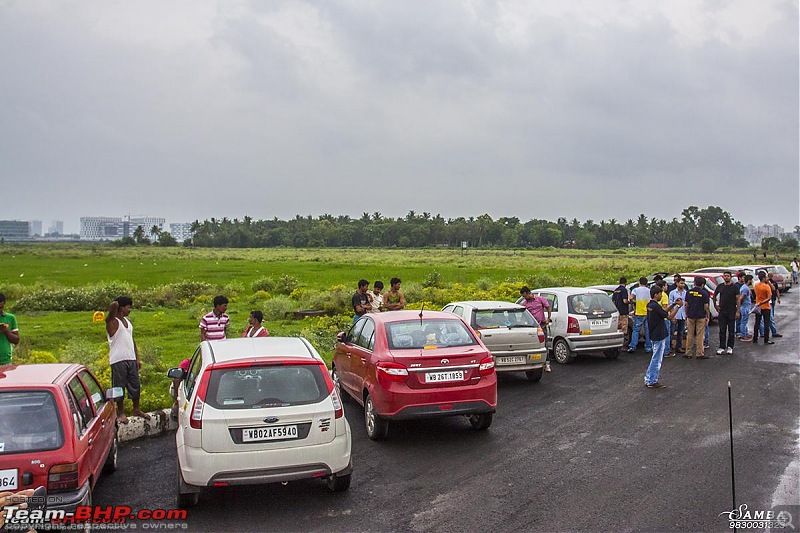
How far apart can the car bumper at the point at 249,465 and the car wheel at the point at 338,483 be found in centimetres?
43

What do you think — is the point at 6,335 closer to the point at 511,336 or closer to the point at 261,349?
the point at 261,349

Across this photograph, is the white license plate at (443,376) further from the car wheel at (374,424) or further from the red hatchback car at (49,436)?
the red hatchback car at (49,436)

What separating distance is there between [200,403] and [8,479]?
5.13ft

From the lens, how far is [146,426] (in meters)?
8.98

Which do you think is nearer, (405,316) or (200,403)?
(200,403)

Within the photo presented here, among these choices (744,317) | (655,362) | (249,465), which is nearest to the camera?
(249,465)

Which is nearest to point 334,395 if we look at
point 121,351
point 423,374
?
point 423,374

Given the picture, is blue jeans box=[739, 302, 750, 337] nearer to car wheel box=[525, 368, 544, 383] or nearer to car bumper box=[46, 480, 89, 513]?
car wheel box=[525, 368, 544, 383]

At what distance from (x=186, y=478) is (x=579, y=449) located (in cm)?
459

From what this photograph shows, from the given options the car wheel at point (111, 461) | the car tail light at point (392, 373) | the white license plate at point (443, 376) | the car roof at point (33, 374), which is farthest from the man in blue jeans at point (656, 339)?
the car roof at point (33, 374)

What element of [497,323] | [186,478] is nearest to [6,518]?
[186,478]

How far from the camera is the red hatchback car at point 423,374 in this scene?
26.8 feet

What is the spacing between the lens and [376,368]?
8406mm

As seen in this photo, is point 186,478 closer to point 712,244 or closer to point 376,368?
point 376,368
